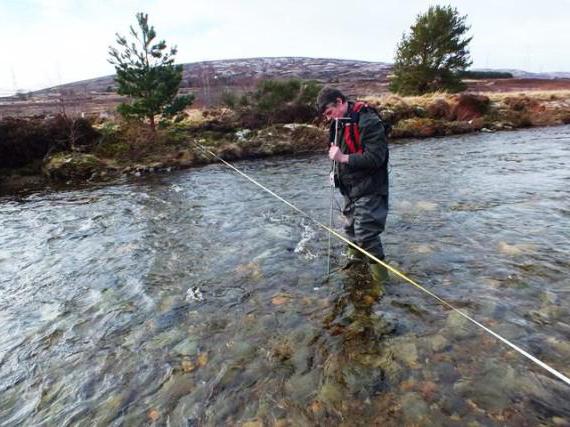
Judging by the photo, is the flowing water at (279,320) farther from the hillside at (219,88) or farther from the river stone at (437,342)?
the hillside at (219,88)

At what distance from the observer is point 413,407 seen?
378 centimetres

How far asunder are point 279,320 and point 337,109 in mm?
3051

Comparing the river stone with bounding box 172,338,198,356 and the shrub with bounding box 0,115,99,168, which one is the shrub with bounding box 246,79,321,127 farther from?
the river stone with bounding box 172,338,198,356

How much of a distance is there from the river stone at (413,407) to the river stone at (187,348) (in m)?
2.49

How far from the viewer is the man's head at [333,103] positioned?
5.48 meters

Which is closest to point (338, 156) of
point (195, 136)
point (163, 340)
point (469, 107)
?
point (163, 340)

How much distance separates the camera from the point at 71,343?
17.1 feet

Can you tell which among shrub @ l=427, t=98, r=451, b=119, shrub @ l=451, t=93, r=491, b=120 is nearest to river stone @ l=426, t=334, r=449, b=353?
shrub @ l=427, t=98, r=451, b=119

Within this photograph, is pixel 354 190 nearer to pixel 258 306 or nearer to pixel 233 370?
pixel 258 306

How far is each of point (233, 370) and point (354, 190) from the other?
3115 millimetres

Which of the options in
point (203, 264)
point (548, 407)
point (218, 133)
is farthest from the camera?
point (218, 133)

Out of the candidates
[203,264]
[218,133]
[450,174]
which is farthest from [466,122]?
[203,264]

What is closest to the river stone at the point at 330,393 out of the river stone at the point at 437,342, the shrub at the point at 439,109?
the river stone at the point at 437,342

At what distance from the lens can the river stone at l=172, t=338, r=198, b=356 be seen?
16.0 ft
